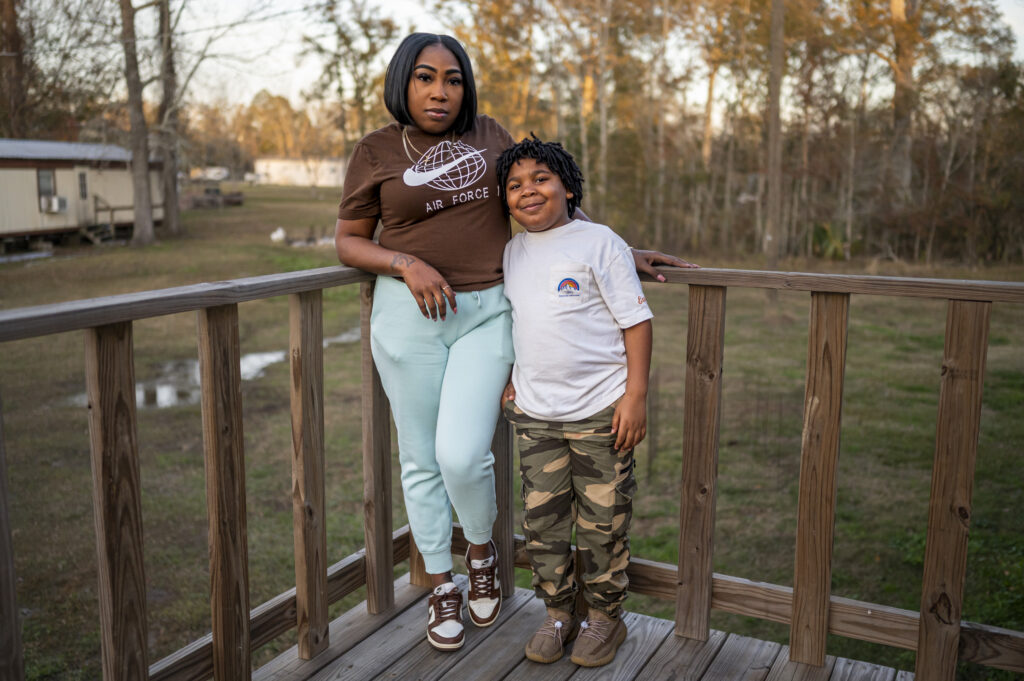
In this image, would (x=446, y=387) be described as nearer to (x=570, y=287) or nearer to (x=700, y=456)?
(x=570, y=287)

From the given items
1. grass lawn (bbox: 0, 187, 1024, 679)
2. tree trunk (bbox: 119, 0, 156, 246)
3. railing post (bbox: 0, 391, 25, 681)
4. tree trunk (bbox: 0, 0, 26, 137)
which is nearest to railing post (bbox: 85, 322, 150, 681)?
railing post (bbox: 0, 391, 25, 681)

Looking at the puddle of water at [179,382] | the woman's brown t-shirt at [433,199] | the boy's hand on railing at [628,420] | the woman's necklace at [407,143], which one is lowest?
the puddle of water at [179,382]

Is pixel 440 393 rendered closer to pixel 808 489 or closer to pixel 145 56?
pixel 808 489

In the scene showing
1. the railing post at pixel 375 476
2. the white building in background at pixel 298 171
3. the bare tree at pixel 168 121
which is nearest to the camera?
the railing post at pixel 375 476

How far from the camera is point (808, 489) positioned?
212 centimetres

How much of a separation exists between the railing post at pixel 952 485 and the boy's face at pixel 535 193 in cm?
93

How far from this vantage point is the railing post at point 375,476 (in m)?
2.36

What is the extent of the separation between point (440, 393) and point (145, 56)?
482 inches

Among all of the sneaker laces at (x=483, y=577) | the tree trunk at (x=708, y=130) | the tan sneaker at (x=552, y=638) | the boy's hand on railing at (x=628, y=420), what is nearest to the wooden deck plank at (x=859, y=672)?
the tan sneaker at (x=552, y=638)

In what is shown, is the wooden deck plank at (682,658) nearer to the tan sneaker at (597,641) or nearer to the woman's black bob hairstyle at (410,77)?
the tan sneaker at (597,641)

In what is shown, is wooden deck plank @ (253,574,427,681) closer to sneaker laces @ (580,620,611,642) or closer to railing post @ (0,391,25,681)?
sneaker laces @ (580,620,611,642)

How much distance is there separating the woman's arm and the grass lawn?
2233 millimetres

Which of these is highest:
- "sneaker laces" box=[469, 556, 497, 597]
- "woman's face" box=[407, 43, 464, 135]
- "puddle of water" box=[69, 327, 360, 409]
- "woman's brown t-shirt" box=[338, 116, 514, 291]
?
"woman's face" box=[407, 43, 464, 135]

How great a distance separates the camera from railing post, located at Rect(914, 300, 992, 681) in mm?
1897
